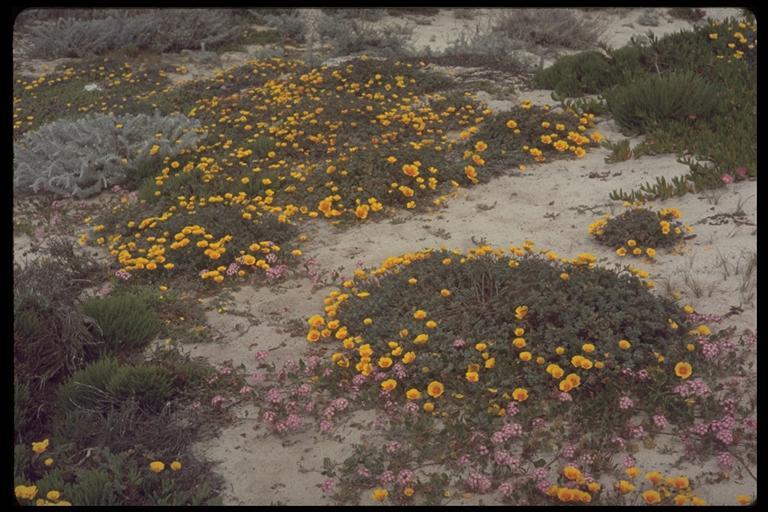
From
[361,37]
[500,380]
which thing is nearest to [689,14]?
[361,37]

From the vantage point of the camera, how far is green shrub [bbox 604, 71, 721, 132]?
23.7ft

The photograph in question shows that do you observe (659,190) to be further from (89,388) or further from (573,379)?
(89,388)

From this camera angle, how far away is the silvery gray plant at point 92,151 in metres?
8.80

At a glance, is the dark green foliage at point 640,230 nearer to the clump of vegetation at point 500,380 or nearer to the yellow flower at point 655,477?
the clump of vegetation at point 500,380

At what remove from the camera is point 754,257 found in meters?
4.98

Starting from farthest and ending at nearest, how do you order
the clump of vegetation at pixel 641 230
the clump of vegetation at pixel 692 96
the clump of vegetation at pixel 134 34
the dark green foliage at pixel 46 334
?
the clump of vegetation at pixel 134 34
the clump of vegetation at pixel 692 96
the clump of vegetation at pixel 641 230
the dark green foliage at pixel 46 334

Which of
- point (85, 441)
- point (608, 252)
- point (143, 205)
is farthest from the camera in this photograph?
point (143, 205)

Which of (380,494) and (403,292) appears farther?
(403,292)

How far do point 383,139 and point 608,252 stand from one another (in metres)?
3.42

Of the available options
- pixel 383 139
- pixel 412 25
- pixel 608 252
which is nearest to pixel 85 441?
pixel 608 252

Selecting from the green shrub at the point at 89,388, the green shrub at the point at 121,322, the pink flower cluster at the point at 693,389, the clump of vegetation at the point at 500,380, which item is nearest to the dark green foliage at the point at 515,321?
the clump of vegetation at the point at 500,380

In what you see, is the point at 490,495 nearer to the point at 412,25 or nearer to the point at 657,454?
the point at 657,454

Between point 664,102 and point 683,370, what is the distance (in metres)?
4.09

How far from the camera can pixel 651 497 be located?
3.51 m
